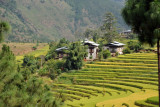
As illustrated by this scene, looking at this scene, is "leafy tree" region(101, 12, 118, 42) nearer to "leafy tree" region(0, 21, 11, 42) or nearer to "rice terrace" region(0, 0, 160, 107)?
"rice terrace" region(0, 0, 160, 107)

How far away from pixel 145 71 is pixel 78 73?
53.0ft

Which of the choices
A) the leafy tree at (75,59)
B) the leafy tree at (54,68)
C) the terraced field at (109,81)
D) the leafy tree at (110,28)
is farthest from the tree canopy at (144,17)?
the leafy tree at (110,28)

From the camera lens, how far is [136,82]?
41.2 meters

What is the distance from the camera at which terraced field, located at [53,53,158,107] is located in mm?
34844

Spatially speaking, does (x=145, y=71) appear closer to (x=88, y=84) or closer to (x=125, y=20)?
(x=88, y=84)

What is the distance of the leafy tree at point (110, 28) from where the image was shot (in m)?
94.1

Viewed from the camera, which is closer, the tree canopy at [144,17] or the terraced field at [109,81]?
the tree canopy at [144,17]

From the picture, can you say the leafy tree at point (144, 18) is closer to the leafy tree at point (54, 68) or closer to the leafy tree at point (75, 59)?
the leafy tree at point (54, 68)

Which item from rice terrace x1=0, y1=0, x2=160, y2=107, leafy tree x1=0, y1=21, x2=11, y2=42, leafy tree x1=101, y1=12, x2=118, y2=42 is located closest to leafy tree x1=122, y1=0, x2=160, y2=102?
rice terrace x1=0, y1=0, x2=160, y2=107

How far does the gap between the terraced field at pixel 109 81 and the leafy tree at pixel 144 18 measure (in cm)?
1635

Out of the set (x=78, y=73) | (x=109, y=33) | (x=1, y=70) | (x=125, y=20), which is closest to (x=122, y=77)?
(x=78, y=73)

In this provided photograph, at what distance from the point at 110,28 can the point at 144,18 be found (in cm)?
8717

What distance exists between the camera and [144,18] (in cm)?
1185

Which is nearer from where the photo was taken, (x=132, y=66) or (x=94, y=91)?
(x=94, y=91)
